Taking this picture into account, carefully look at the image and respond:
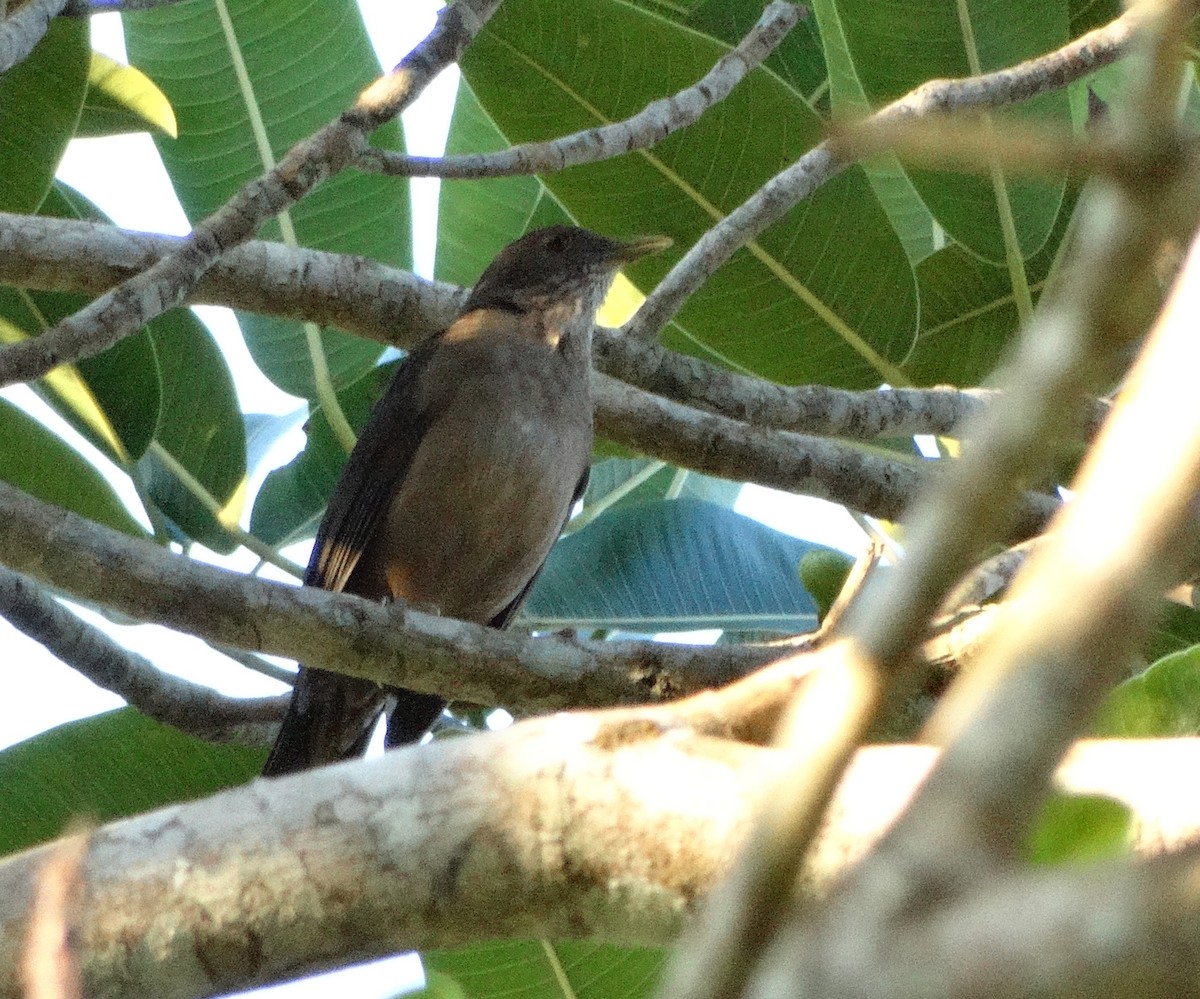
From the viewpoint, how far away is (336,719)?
4.68 m

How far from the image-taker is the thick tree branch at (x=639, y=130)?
3.80 metres

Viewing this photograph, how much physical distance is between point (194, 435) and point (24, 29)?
5.04 ft

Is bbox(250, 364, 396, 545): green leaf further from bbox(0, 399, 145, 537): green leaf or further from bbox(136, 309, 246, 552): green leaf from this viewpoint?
bbox(0, 399, 145, 537): green leaf

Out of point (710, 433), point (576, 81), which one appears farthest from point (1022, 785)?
point (576, 81)

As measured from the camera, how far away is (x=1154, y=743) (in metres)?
2.07

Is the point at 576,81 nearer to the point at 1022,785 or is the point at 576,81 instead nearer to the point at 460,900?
the point at 460,900

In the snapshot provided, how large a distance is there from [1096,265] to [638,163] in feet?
12.7

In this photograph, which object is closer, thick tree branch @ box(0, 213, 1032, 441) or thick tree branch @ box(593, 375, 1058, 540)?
thick tree branch @ box(0, 213, 1032, 441)

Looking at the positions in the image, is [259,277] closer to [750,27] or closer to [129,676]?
[129,676]

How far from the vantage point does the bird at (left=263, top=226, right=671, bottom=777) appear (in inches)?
188

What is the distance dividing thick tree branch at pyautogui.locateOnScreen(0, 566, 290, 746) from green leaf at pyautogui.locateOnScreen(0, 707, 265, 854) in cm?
7

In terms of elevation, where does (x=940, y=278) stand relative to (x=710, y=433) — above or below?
above

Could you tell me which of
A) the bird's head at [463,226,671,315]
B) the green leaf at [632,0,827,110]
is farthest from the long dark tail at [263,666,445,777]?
the green leaf at [632,0,827,110]

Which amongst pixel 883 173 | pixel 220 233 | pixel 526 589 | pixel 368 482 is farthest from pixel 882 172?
pixel 220 233
